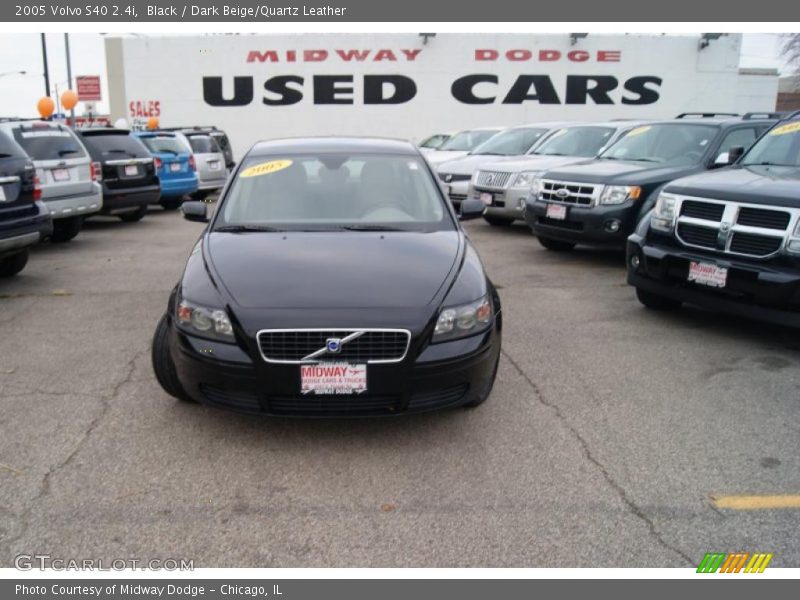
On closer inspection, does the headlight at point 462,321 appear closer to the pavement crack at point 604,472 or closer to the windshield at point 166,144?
the pavement crack at point 604,472

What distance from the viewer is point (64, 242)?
1107 cm

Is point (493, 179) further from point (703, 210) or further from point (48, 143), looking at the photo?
point (48, 143)

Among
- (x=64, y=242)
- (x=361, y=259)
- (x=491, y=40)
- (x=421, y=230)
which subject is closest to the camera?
(x=361, y=259)

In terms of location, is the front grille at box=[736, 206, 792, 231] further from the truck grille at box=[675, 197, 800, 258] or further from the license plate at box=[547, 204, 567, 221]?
the license plate at box=[547, 204, 567, 221]

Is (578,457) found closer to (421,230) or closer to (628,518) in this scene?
(628,518)

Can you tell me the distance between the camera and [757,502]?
331cm

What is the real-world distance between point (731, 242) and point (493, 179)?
20.6 feet

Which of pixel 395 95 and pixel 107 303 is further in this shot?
pixel 395 95

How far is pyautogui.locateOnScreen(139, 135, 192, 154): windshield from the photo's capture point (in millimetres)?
14813

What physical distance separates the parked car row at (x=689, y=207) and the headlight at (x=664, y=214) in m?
0.01

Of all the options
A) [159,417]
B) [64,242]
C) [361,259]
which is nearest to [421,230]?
[361,259]

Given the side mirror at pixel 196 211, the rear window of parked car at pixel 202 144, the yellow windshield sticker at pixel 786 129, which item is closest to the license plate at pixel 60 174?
the side mirror at pixel 196 211

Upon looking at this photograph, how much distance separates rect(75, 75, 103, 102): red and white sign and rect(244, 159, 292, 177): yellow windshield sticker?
2338cm

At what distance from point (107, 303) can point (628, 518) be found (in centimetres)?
556
